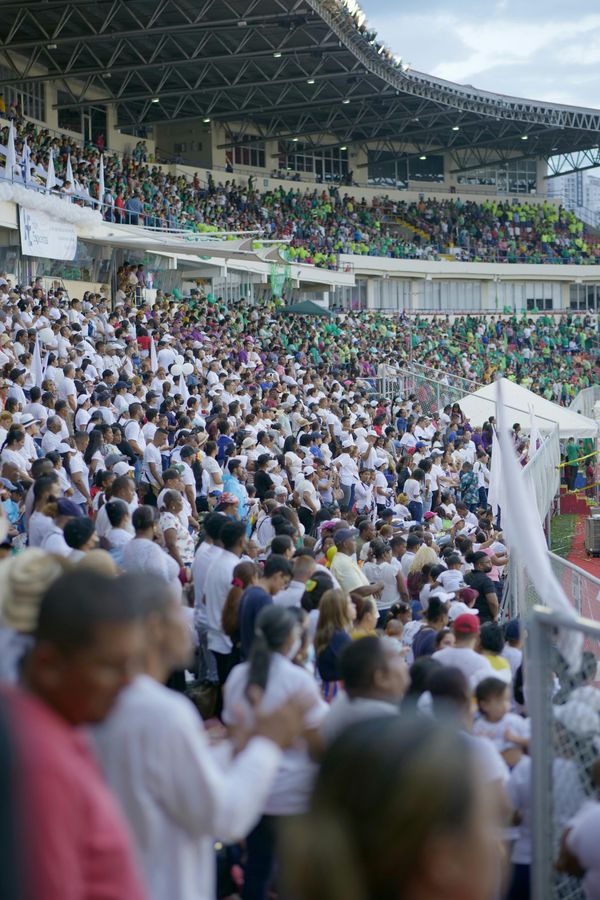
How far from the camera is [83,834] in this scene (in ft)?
6.20

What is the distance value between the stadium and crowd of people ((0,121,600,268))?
235mm

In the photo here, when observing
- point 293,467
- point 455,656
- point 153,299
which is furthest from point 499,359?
point 455,656

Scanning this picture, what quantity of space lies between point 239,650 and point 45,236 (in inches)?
664

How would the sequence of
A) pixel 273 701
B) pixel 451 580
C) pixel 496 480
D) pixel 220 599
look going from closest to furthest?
pixel 273 701, pixel 220 599, pixel 451 580, pixel 496 480

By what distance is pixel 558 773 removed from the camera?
157 inches

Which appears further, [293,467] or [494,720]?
[293,467]

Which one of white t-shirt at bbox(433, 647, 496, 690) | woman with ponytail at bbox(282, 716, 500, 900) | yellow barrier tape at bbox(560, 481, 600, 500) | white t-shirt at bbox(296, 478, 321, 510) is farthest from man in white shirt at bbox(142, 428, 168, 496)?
yellow barrier tape at bbox(560, 481, 600, 500)

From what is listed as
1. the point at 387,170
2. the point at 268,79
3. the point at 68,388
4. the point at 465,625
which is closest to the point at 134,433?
the point at 68,388

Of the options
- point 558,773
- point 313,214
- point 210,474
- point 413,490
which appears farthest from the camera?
point 313,214

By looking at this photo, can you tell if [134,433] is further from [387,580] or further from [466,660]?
[466,660]

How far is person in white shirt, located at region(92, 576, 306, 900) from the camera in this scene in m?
2.71

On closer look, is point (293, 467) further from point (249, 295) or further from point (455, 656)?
point (249, 295)

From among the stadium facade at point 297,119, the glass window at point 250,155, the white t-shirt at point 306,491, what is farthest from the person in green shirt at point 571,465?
the glass window at point 250,155

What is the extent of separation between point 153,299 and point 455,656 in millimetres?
22496
